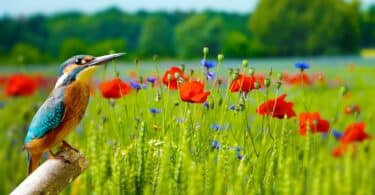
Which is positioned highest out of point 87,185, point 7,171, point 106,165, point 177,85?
point 177,85

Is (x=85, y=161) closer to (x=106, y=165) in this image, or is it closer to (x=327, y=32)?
(x=106, y=165)

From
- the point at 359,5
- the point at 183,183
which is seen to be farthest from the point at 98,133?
the point at 359,5

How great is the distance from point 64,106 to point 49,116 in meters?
0.05

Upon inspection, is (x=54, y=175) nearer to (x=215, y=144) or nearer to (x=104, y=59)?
(x=104, y=59)

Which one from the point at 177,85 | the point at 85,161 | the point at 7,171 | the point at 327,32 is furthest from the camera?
the point at 327,32

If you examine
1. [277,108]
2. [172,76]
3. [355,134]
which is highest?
[172,76]

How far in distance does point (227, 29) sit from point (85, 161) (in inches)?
412

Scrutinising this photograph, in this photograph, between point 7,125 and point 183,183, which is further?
point 7,125

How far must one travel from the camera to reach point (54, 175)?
5.40ft

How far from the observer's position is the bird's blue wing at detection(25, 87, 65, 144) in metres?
1.64

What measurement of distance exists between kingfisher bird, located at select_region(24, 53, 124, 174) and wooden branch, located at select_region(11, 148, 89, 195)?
0.03m

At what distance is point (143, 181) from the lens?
1.91m

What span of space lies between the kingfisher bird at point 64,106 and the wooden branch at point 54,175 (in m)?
0.03

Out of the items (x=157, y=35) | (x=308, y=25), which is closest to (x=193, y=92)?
(x=157, y=35)
